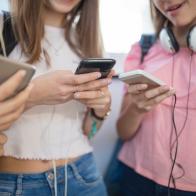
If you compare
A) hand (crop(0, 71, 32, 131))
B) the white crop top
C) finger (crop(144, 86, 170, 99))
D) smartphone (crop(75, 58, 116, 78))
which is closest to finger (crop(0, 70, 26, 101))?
hand (crop(0, 71, 32, 131))

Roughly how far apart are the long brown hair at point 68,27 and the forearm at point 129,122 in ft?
0.74

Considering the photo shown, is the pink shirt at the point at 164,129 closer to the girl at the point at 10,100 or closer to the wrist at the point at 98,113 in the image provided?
the wrist at the point at 98,113

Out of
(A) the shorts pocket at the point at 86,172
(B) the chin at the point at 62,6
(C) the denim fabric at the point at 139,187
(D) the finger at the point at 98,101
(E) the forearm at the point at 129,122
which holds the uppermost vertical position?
(B) the chin at the point at 62,6

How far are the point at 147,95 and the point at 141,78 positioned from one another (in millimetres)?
A: 91

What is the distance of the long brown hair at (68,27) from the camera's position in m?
0.81

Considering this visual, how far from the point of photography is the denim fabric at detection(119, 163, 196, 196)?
2.94 feet

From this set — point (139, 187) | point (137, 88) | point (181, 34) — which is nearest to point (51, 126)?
point (137, 88)

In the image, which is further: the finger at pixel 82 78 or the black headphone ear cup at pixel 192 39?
the black headphone ear cup at pixel 192 39

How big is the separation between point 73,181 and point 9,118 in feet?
1.26

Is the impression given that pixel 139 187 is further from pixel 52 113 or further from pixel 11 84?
pixel 11 84

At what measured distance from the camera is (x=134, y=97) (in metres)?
0.91

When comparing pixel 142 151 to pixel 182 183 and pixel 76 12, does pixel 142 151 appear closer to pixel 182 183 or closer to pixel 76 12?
pixel 182 183

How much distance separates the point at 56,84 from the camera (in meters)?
0.70

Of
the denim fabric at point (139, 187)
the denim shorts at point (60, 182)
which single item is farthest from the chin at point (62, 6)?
the denim fabric at point (139, 187)
